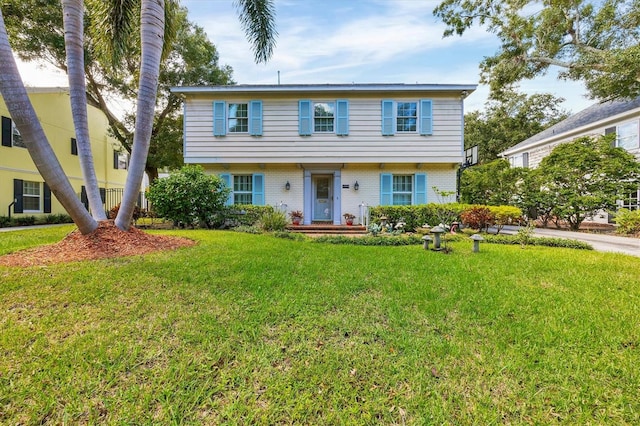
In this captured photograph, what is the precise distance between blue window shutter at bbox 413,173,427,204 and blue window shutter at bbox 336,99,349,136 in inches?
139

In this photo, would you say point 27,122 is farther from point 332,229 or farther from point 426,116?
point 426,116

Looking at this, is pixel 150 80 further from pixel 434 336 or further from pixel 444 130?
pixel 444 130

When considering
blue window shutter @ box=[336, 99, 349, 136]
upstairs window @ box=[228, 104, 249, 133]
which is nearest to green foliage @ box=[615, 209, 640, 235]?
blue window shutter @ box=[336, 99, 349, 136]

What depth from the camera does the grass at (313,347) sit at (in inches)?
71.2

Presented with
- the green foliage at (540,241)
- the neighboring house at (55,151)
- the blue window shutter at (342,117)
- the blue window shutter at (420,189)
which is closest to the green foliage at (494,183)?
the blue window shutter at (420,189)

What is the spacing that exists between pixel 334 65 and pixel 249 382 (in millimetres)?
14395

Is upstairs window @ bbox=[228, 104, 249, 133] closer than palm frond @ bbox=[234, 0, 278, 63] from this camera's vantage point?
No

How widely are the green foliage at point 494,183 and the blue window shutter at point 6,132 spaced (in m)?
21.4

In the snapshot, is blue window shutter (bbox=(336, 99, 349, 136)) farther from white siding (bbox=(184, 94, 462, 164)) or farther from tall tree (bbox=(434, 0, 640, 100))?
tall tree (bbox=(434, 0, 640, 100))

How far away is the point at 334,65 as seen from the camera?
1337cm

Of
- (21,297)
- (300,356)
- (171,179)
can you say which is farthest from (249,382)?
(171,179)

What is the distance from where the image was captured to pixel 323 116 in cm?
1086

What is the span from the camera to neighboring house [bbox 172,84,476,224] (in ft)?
34.7

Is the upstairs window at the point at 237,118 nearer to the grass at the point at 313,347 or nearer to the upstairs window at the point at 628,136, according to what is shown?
the grass at the point at 313,347
